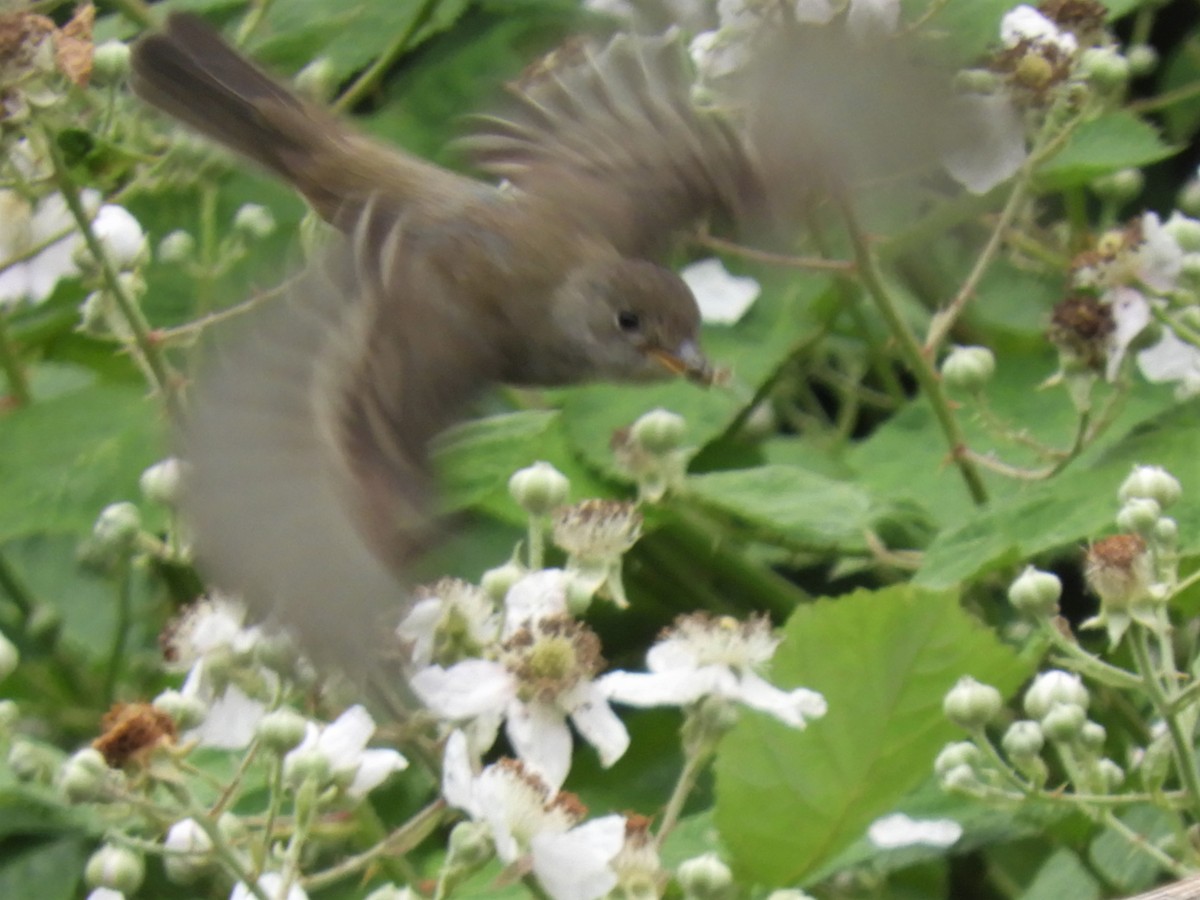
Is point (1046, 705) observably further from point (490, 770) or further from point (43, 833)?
point (43, 833)

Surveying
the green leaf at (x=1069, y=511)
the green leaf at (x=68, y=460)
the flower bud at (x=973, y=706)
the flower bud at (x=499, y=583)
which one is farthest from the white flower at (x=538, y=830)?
the green leaf at (x=68, y=460)

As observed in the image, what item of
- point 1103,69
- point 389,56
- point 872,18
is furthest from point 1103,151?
point 389,56

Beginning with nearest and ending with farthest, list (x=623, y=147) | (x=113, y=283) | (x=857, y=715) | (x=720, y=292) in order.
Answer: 1. (x=857, y=715)
2. (x=113, y=283)
3. (x=623, y=147)
4. (x=720, y=292)

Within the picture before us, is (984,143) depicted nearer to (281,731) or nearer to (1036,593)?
(1036,593)

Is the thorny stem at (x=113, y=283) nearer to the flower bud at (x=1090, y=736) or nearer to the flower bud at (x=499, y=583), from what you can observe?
the flower bud at (x=499, y=583)

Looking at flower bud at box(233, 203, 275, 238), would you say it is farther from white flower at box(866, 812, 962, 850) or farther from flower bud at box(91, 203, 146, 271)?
white flower at box(866, 812, 962, 850)

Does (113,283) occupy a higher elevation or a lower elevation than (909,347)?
higher

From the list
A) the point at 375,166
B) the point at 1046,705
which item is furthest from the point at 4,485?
the point at 1046,705
